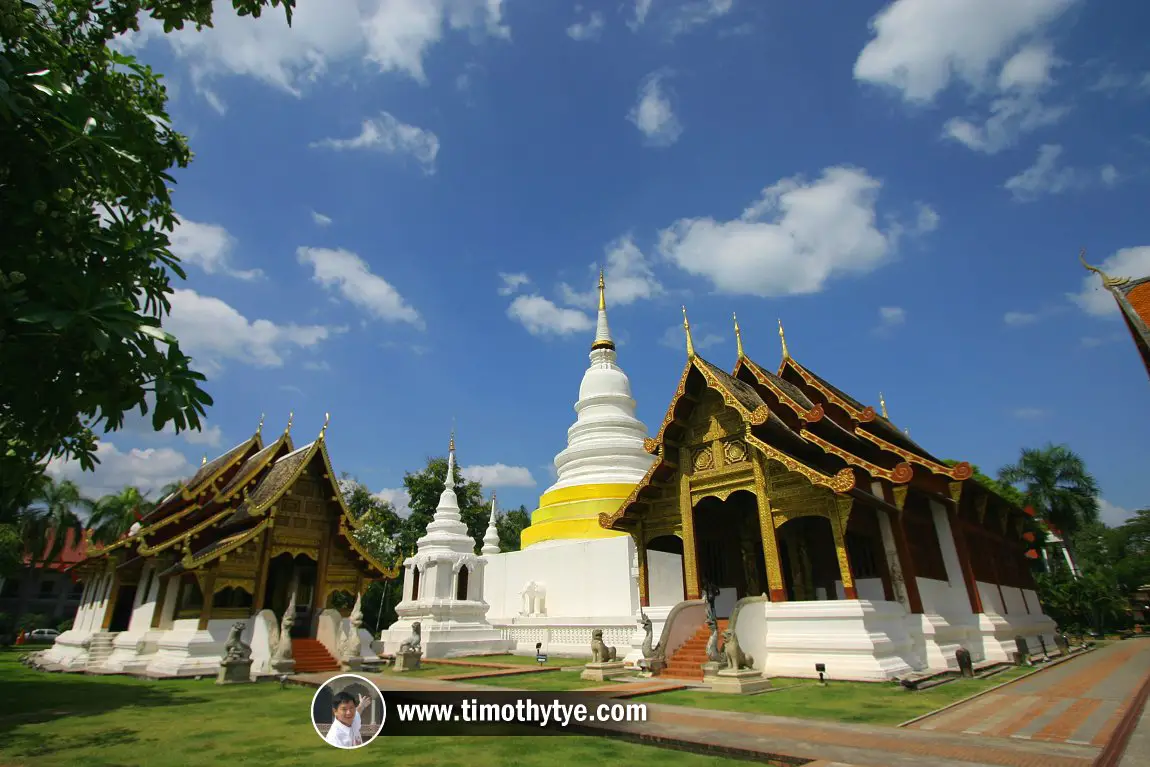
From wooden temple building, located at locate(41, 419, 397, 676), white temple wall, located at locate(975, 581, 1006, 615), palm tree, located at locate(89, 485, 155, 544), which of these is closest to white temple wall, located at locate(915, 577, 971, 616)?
white temple wall, located at locate(975, 581, 1006, 615)

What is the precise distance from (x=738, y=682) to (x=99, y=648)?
1620 centimetres

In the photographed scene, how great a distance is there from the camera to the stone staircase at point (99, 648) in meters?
15.3

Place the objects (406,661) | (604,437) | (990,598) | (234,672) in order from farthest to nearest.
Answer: (604,437) < (990,598) < (406,661) < (234,672)

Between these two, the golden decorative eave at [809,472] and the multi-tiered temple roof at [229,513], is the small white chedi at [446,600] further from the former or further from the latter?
the golden decorative eave at [809,472]

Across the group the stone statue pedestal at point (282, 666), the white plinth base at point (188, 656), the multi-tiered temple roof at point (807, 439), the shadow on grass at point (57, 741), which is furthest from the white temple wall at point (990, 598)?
the white plinth base at point (188, 656)

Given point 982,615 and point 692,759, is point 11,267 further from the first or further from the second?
point 982,615

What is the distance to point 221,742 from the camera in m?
6.43

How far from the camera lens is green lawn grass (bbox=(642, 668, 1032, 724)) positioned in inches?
286

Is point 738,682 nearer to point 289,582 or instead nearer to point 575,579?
point 289,582

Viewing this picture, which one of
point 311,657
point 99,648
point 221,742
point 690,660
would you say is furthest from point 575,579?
point 221,742

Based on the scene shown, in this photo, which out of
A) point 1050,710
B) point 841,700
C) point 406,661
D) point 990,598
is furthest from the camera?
point 990,598

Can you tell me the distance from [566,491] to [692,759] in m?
18.3

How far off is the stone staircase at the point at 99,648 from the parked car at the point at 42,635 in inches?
992

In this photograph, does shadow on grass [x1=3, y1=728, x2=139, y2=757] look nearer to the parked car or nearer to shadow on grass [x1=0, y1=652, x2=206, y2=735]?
shadow on grass [x1=0, y1=652, x2=206, y2=735]
